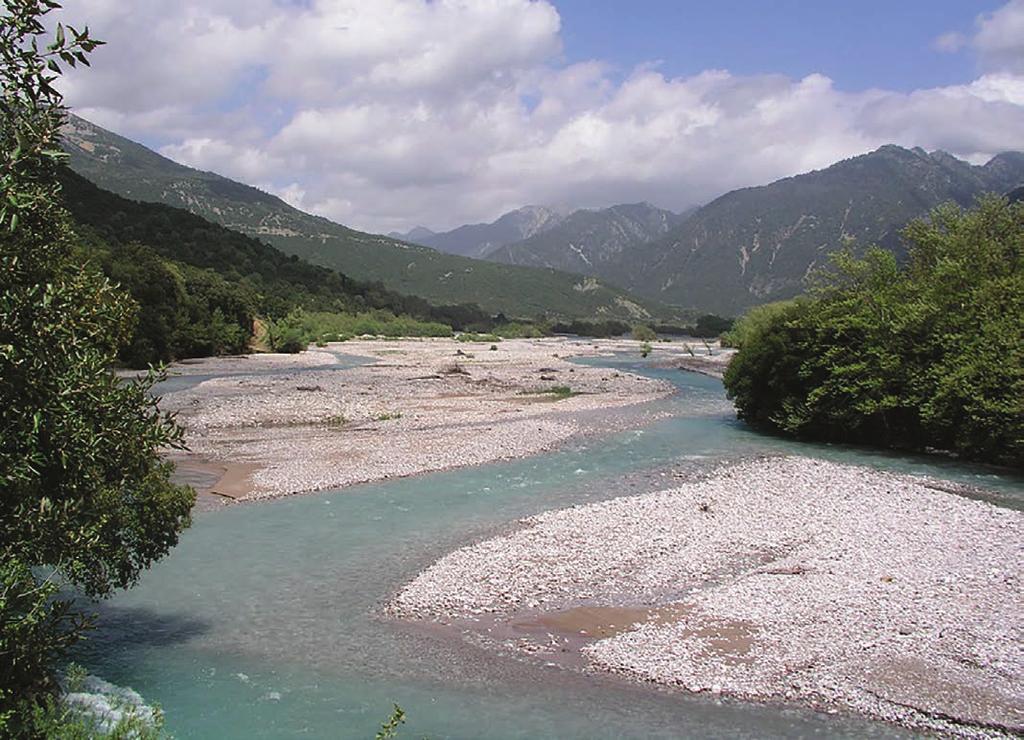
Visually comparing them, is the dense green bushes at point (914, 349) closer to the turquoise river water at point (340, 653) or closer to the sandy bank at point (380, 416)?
the turquoise river water at point (340, 653)

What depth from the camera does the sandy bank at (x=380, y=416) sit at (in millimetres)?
31047

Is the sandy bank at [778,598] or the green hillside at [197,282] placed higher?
the green hillside at [197,282]

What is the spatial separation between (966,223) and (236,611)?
39.2 metres

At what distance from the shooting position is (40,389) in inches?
306

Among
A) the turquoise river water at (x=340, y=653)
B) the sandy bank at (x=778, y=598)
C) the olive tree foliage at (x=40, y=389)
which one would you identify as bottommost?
the turquoise river water at (x=340, y=653)

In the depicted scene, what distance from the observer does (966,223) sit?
39.6m

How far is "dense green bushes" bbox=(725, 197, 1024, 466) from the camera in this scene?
3091 cm

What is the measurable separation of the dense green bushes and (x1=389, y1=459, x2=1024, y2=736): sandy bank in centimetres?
941

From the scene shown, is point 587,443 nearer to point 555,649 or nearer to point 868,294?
point 868,294

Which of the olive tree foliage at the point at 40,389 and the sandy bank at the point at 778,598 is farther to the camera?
the sandy bank at the point at 778,598

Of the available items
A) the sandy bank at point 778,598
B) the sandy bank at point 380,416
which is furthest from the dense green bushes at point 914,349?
the sandy bank at point 778,598

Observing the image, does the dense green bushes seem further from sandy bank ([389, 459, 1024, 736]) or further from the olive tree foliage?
the olive tree foliage

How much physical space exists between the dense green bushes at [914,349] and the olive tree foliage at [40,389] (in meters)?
30.8

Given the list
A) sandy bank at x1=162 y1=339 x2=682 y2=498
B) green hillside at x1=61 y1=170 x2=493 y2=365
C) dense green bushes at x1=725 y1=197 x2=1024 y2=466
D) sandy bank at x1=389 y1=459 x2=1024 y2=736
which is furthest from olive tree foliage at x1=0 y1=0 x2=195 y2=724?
dense green bushes at x1=725 y1=197 x2=1024 y2=466
